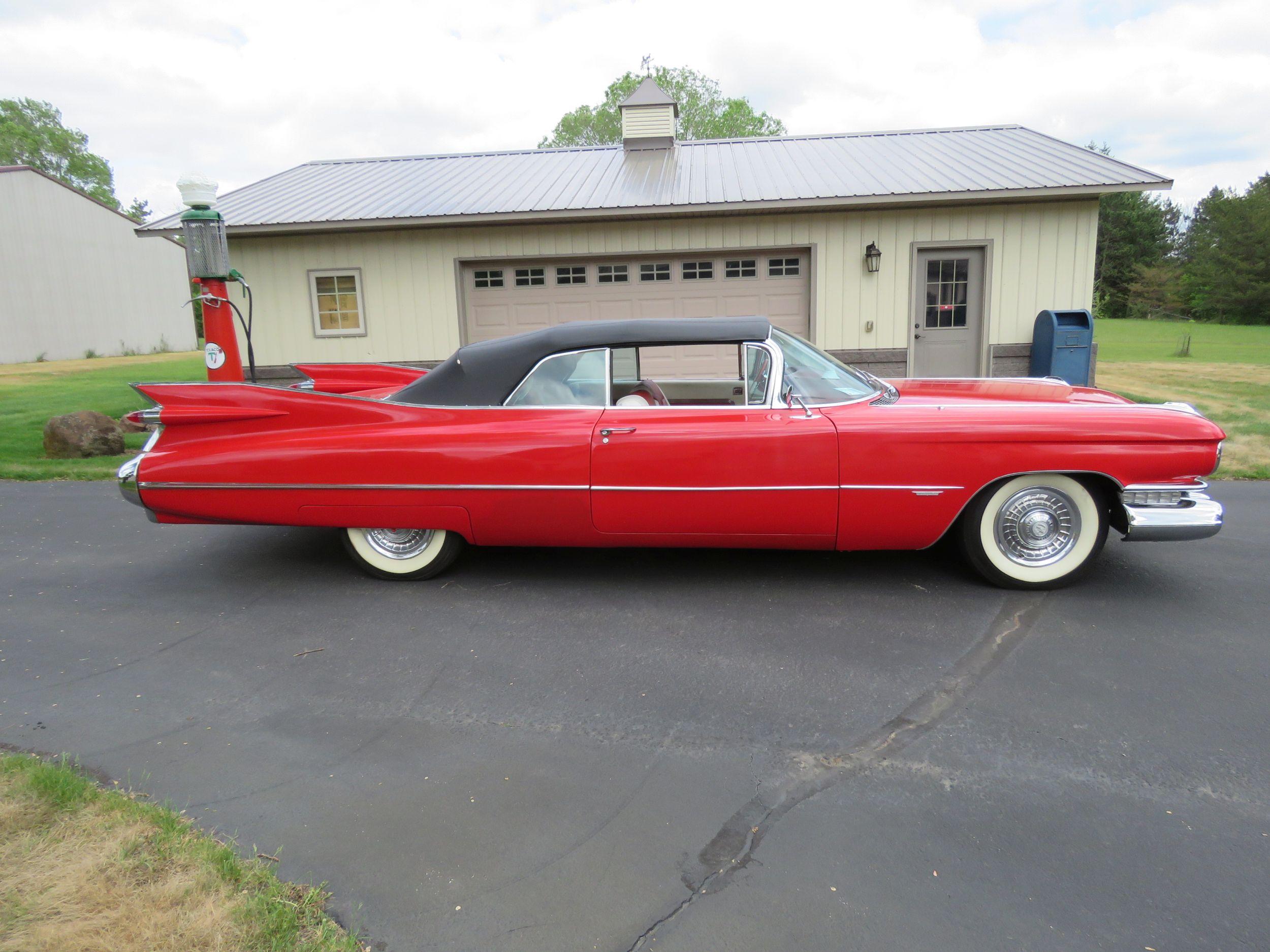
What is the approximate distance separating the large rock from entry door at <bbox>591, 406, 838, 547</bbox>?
23.7 feet

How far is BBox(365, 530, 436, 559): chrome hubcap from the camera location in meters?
4.45

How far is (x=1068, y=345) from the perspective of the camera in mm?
9938

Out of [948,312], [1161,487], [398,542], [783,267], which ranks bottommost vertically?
[398,542]

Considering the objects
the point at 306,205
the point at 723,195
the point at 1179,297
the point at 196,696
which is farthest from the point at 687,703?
the point at 1179,297

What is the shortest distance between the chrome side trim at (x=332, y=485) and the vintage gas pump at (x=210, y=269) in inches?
118

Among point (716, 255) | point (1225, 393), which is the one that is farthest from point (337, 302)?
point (1225, 393)

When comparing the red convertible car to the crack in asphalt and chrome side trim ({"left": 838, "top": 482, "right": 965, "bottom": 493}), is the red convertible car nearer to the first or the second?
chrome side trim ({"left": 838, "top": 482, "right": 965, "bottom": 493})

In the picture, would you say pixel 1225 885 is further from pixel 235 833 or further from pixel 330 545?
pixel 330 545

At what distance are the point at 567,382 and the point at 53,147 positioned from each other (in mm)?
70744

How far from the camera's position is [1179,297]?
45.8 metres

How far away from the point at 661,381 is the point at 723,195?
6415mm

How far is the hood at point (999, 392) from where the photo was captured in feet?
14.0

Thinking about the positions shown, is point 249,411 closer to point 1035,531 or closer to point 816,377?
point 816,377

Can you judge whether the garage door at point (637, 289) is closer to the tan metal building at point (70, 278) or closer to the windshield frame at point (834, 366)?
the windshield frame at point (834, 366)
